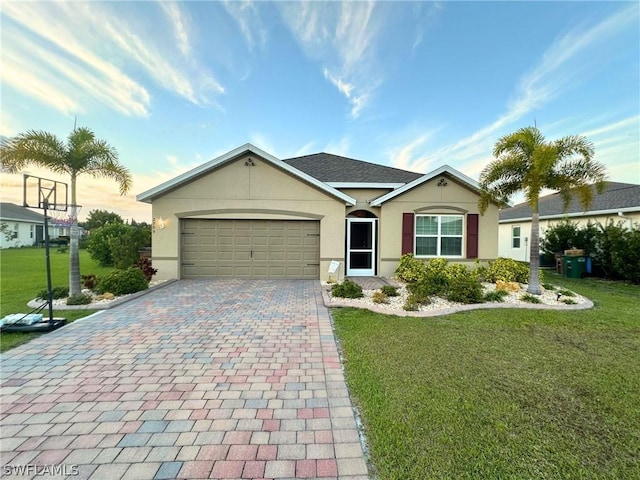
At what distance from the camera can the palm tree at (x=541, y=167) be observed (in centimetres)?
790

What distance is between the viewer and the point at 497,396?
324cm

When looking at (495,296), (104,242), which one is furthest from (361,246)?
(104,242)

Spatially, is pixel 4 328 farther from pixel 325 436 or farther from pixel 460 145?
pixel 460 145

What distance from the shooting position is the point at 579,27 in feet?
33.4

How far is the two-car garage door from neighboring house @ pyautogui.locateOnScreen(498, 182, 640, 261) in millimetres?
8990

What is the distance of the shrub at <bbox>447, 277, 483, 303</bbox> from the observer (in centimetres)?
746

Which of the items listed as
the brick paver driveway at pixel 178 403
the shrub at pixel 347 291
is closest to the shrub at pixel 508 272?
the shrub at pixel 347 291

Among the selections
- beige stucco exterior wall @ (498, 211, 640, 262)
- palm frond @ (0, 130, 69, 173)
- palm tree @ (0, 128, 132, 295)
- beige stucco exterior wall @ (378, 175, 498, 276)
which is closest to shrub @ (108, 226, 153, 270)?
palm tree @ (0, 128, 132, 295)

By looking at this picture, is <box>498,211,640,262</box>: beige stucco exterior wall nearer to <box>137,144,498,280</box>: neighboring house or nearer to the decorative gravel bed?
<box>137,144,498,280</box>: neighboring house

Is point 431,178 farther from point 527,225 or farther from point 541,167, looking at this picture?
point 527,225

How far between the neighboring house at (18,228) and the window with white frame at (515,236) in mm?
43462

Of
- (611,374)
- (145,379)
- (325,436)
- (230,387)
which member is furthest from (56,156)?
(611,374)

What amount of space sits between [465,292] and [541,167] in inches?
158

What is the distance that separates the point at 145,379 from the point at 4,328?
373 centimetres
